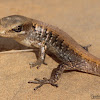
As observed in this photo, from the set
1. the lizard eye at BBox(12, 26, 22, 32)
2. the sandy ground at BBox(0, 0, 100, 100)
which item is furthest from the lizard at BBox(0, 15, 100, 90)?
the sandy ground at BBox(0, 0, 100, 100)

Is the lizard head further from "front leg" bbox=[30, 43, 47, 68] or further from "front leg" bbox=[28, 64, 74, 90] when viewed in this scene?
"front leg" bbox=[28, 64, 74, 90]

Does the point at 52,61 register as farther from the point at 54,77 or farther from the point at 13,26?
the point at 13,26

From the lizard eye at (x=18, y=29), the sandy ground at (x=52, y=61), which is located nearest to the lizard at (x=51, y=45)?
the lizard eye at (x=18, y=29)

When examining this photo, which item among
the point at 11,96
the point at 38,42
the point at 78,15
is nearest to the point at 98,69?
the point at 38,42

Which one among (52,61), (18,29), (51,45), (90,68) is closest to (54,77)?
(52,61)

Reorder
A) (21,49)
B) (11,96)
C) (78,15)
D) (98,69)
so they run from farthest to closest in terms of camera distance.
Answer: (78,15) < (21,49) < (98,69) < (11,96)

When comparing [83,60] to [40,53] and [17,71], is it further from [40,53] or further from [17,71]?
[17,71]

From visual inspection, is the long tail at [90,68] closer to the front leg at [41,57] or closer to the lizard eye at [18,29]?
the front leg at [41,57]
